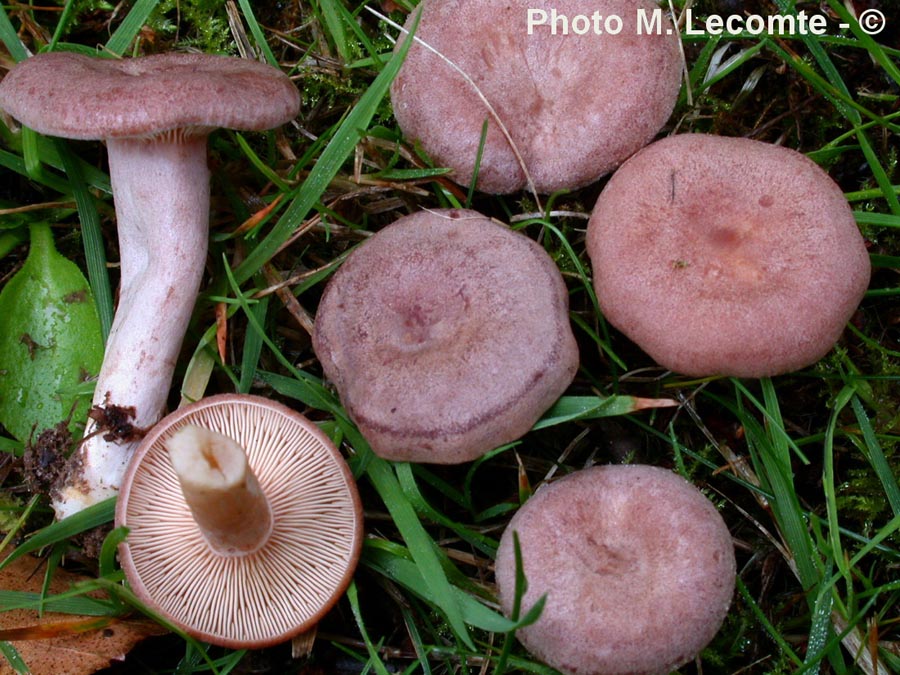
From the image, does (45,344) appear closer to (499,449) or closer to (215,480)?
(215,480)

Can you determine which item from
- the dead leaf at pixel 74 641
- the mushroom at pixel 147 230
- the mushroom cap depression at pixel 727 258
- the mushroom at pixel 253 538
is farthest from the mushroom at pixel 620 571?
the mushroom at pixel 147 230

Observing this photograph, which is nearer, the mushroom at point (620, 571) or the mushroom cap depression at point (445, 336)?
the mushroom at point (620, 571)

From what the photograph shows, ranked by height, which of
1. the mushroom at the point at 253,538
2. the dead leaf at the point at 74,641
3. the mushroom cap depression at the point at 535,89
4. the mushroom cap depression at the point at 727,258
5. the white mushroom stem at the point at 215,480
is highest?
the mushroom cap depression at the point at 535,89

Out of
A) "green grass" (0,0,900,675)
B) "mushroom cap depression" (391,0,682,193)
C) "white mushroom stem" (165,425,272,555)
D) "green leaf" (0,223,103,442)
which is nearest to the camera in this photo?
"white mushroom stem" (165,425,272,555)

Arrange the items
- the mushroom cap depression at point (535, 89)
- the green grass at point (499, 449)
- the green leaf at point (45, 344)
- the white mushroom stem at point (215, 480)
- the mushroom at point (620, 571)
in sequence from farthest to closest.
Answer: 1. the green leaf at point (45, 344)
2. the mushroom cap depression at point (535, 89)
3. the green grass at point (499, 449)
4. the mushroom at point (620, 571)
5. the white mushroom stem at point (215, 480)

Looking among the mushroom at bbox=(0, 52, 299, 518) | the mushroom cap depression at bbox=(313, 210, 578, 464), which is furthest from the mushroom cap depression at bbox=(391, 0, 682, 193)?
the mushroom at bbox=(0, 52, 299, 518)

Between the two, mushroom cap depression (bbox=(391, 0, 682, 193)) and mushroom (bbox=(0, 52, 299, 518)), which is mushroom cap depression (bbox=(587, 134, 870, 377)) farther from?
mushroom (bbox=(0, 52, 299, 518))

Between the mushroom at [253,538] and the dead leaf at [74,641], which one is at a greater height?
the mushroom at [253,538]

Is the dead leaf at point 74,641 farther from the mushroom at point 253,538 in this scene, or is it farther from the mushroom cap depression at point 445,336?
the mushroom cap depression at point 445,336
